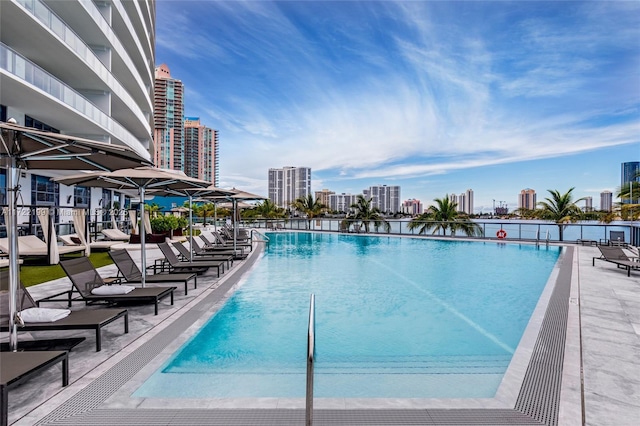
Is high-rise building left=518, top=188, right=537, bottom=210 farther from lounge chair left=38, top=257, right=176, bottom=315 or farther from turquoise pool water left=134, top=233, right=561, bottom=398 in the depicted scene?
lounge chair left=38, top=257, right=176, bottom=315

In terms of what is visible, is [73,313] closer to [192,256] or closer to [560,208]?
[192,256]

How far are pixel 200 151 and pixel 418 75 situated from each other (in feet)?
316

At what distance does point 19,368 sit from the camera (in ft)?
8.86

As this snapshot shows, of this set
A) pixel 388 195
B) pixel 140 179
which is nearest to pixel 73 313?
pixel 140 179

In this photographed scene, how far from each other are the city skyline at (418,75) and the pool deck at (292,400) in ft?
56.1

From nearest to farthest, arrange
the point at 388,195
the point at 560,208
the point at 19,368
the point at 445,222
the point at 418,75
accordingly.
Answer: the point at 19,368, the point at 560,208, the point at 445,222, the point at 418,75, the point at 388,195

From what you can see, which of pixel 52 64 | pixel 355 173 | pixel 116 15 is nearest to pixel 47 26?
pixel 52 64

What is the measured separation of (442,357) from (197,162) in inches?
4421

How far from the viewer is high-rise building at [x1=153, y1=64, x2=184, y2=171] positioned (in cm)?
9244

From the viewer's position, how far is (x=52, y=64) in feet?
57.5

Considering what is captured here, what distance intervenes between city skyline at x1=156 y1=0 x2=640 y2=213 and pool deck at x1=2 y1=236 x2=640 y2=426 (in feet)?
56.1

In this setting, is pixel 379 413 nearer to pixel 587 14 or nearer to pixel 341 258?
pixel 341 258

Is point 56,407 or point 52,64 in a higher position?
point 52,64

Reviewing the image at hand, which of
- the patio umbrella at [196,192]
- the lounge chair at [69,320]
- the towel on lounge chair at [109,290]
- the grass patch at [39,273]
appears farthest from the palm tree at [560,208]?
the grass patch at [39,273]
